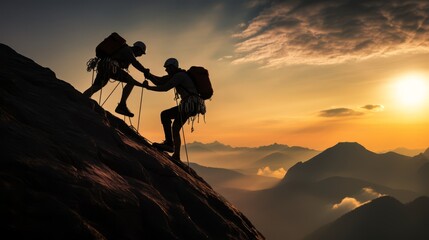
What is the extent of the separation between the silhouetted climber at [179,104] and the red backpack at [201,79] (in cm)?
25

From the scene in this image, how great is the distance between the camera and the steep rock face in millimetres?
6070

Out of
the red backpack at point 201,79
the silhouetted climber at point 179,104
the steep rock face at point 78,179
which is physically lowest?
the steep rock face at point 78,179

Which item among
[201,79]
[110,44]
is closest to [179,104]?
[201,79]

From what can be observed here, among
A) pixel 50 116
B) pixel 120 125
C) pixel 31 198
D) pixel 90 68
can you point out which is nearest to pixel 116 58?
pixel 90 68

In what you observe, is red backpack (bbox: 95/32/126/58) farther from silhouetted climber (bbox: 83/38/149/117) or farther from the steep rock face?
the steep rock face

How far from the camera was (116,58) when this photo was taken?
48.8 ft

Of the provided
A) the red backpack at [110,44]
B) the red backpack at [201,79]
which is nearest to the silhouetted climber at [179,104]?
the red backpack at [201,79]

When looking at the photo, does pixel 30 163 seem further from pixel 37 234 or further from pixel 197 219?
pixel 197 219

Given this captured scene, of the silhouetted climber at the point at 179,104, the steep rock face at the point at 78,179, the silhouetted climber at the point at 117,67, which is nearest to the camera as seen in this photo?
the steep rock face at the point at 78,179

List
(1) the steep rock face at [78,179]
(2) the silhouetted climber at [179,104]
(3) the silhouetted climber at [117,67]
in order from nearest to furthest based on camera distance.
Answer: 1. (1) the steep rock face at [78,179]
2. (2) the silhouetted climber at [179,104]
3. (3) the silhouetted climber at [117,67]

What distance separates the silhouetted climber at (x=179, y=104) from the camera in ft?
47.1

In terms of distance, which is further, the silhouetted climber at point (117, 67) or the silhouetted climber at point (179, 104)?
the silhouetted climber at point (117, 67)

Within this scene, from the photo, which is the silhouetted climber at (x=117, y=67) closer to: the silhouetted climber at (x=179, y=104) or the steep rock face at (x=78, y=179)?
the silhouetted climber at (x=179, y=104)

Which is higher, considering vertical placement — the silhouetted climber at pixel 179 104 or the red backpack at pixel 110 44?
the red backpack at pixel 110 44
